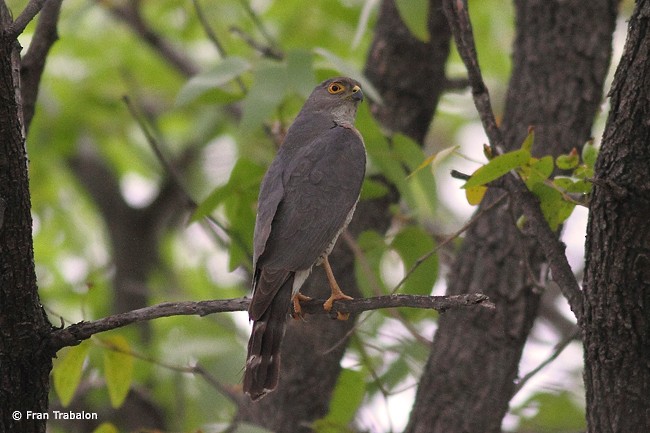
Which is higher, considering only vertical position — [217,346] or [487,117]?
[487,117]

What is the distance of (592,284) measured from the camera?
3.18m

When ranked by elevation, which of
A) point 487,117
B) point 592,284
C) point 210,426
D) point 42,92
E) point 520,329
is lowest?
point 210,426

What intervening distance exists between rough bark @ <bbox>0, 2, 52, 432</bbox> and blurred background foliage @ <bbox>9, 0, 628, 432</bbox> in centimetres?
48

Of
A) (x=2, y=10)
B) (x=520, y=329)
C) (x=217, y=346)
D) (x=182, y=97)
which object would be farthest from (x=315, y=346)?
(x=2, y=10)

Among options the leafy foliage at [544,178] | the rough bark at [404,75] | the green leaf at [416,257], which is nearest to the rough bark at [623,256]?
the leafy foliage at [544,178]

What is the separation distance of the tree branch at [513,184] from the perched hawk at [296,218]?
972 mm

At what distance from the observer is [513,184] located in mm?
3824

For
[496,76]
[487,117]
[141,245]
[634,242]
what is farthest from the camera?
[141,245]

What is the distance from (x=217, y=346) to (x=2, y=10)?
3051mm

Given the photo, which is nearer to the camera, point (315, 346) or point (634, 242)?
point (634, 242)

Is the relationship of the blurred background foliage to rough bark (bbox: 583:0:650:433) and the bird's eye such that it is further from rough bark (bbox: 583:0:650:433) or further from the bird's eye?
rough bark (bbox: 583:0:650:433)

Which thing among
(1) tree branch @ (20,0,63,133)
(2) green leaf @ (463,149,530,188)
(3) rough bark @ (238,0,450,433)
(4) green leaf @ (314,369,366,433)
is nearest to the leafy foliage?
(2) green leaf @ (463,149,530,188)

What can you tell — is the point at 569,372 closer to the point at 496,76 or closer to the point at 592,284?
the point at 496,76

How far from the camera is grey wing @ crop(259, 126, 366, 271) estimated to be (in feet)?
14.1
